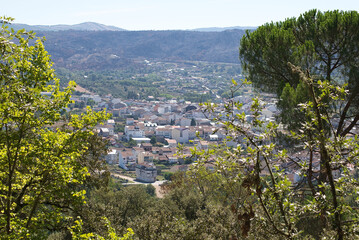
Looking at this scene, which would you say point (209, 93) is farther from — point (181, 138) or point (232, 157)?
point (232, 157)

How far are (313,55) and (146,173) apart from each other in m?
43.3

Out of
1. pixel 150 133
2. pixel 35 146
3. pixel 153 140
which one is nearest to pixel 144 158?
pixel 153 140

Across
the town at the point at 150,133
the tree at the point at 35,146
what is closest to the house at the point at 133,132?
the town at the point at 150,133

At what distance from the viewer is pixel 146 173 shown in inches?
1992

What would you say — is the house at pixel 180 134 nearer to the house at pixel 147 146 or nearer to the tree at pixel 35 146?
the house at pixel 147 146

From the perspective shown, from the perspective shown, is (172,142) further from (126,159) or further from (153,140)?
(126,159)

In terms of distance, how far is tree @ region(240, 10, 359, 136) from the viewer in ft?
→ 28.5

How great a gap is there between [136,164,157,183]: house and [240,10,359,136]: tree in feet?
136

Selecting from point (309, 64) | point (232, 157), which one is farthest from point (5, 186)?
point (309, 64)

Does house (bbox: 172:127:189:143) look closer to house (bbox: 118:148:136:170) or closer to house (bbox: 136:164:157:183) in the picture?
house (bbox: 118:148:136:170)

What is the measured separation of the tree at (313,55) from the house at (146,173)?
4151cm

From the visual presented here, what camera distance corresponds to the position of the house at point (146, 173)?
166 feet

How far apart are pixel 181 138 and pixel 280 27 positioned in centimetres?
6309

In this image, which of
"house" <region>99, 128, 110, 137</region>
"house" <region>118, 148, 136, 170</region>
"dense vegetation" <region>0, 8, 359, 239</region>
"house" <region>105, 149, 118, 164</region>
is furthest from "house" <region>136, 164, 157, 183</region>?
"dense vegetation" <region>0, 8, 359, 239</region>
